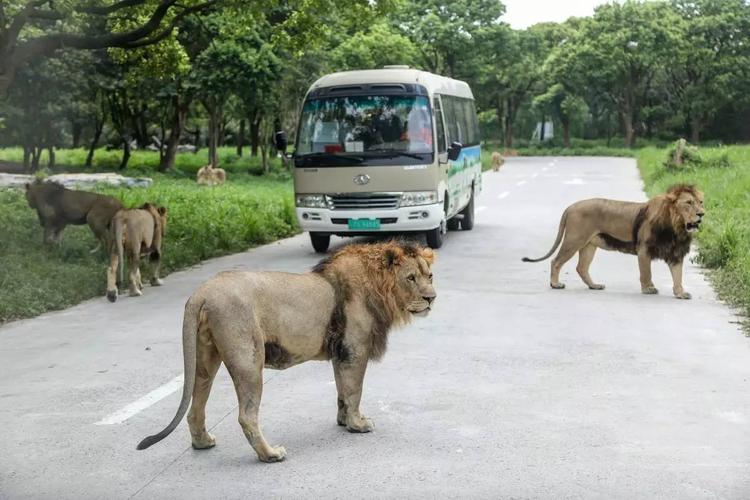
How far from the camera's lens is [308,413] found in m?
6.83

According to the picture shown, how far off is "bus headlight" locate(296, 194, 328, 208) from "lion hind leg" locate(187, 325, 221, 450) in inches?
401

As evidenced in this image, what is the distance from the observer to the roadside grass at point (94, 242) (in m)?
11.8

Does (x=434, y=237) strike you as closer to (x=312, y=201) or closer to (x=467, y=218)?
(x=312, y=201)

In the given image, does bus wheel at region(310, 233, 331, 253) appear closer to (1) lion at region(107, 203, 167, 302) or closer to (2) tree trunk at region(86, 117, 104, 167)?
(1) lion at region(107, 203, 167, 302)

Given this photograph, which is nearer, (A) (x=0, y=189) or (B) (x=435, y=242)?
(B) (x=435, y=242)

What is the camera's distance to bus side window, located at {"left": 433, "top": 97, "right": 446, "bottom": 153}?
1666 cm

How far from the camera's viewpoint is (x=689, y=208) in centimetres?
1131

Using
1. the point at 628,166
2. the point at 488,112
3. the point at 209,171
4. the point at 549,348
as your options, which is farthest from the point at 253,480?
the point at 488,112

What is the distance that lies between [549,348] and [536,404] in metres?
2.01

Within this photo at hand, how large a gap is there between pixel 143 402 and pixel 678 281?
662cm

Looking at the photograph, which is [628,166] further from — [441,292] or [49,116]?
[441,292]

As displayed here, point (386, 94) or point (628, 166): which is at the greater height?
point (386, 94)

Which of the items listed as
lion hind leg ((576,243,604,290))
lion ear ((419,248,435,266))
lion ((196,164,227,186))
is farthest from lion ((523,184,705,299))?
lion ((196,164,227,186))

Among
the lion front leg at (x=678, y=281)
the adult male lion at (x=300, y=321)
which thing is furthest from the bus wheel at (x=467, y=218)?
the adult male lion at (x=300, y=321)
